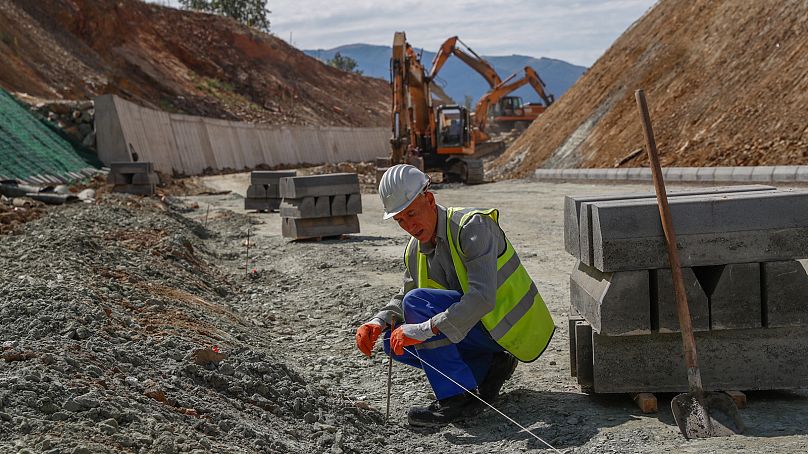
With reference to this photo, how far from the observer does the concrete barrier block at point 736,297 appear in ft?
14.9

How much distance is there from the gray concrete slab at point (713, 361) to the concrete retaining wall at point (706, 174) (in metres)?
12.1

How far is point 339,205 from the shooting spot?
43.0ft

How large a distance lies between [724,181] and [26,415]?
16.4 meters

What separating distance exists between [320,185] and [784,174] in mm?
8797

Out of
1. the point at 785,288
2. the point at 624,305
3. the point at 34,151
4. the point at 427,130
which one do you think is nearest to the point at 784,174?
the point at 427,130

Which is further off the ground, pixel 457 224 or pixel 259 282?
pixel 457 224

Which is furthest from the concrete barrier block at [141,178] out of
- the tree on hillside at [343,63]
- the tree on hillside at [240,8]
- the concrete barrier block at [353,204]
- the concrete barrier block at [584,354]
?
the tree on hillside at [343,63]

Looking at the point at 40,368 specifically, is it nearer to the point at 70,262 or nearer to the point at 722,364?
the point at 722,364

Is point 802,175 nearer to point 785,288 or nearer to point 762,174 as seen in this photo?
point 762,174

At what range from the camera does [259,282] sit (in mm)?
10188

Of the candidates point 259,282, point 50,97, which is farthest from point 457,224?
point 50,97

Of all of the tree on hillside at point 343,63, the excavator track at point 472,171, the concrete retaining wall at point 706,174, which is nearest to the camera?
the concrete retaining wall at point 706,174

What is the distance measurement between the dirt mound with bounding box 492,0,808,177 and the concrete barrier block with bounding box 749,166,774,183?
1119 mm

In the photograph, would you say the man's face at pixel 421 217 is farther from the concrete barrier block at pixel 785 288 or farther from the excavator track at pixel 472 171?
the excavator track at pixel 472 171
